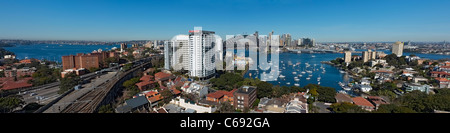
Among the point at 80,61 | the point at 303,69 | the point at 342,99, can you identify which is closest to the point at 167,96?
the point at 342,99

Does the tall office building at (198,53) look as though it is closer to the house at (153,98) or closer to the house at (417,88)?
the house at (153,98)

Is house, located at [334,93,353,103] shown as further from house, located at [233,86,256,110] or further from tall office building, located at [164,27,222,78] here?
tall office building, located at [164,27,222,78]

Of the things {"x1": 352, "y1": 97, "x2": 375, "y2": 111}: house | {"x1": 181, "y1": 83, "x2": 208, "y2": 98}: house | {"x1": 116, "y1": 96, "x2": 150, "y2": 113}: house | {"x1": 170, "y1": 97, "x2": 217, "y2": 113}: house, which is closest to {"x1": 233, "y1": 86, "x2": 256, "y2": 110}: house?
{"x1": 170, "y1": 97, "x2": 217, "y2": 113}: house

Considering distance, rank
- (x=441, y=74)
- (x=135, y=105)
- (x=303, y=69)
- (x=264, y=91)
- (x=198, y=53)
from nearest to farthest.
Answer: (x=135, y=105) < (x=264, y=91) < (x=198, y=53) < (x=441, y=74) < (x=303, y=69)

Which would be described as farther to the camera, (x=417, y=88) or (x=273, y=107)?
(x=417, y=88)

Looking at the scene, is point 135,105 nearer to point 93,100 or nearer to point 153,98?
point 153,98

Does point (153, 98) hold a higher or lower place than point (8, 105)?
lower
